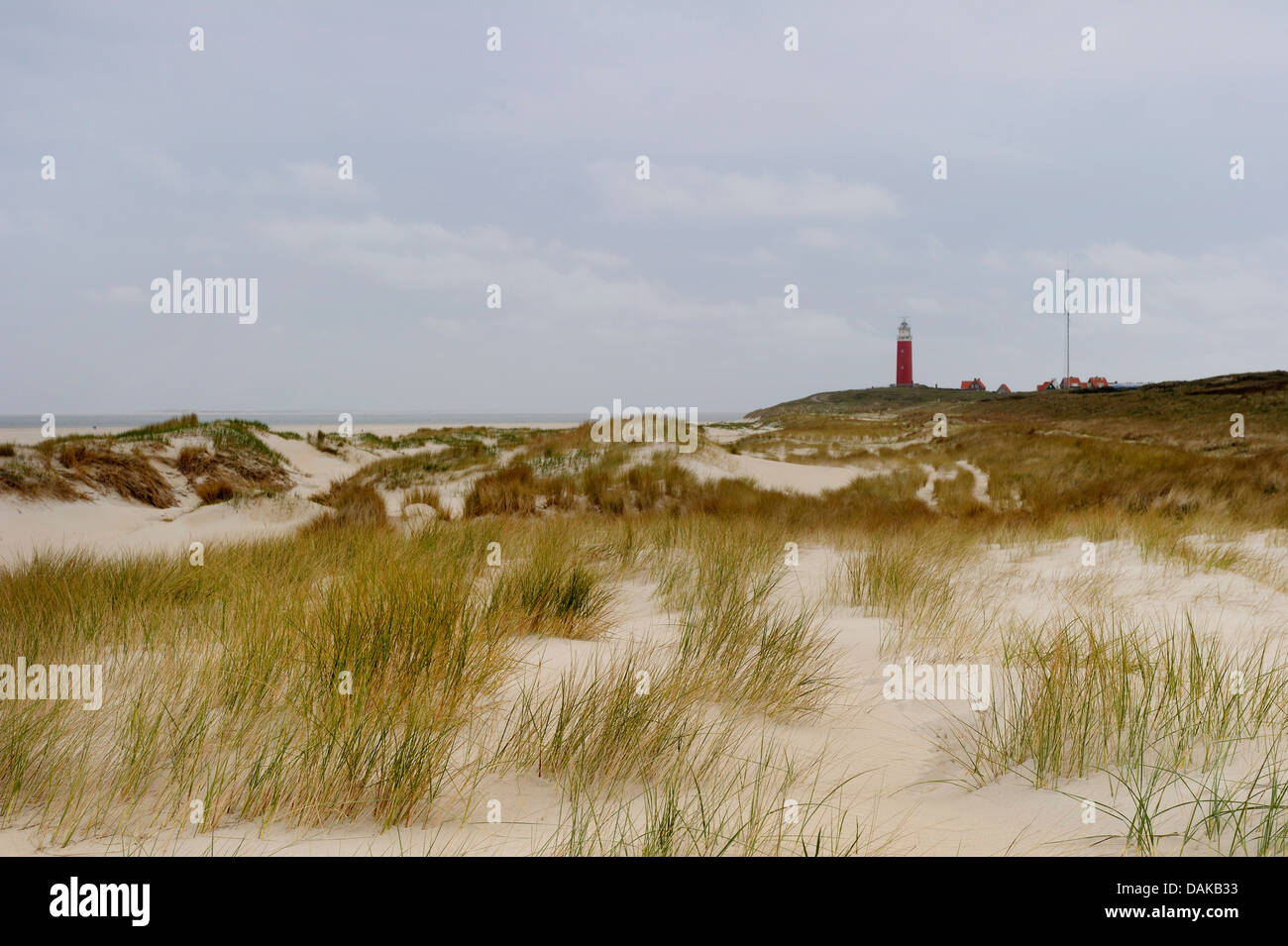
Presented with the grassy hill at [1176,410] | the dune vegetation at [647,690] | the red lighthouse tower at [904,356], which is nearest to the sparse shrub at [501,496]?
the dune vegetation at [647,690]

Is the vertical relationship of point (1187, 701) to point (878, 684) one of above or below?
above

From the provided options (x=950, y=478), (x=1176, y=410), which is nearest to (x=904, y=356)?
(x=1176, y=410)

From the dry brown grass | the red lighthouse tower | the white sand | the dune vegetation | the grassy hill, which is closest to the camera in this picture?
the dune vegetation

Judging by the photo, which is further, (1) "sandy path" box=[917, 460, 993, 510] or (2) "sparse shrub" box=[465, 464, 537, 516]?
(1) "sandy path" box=[917, 460, 993, 510]

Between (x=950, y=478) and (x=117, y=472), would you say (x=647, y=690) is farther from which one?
(x=950, y=478)

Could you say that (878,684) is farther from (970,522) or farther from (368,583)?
(970,522)

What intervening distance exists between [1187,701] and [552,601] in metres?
3.47

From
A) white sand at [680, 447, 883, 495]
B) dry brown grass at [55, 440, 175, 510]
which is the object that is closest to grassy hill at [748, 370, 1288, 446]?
white sand at [680, 447, 883, 495]

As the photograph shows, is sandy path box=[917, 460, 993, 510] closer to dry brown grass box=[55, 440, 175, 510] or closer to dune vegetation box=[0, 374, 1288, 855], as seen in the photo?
dune vegetation box=[0, 374, 1288, 855]

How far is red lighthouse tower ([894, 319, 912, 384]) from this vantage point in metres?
110

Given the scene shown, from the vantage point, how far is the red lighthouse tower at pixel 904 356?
11025 cm

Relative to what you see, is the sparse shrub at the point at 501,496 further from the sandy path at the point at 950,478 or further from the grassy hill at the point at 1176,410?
the grassy hill at the point at 1176,410

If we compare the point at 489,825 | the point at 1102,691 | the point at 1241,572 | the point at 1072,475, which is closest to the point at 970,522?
the point at 1241,572

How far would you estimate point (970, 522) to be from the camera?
33.5 ft
